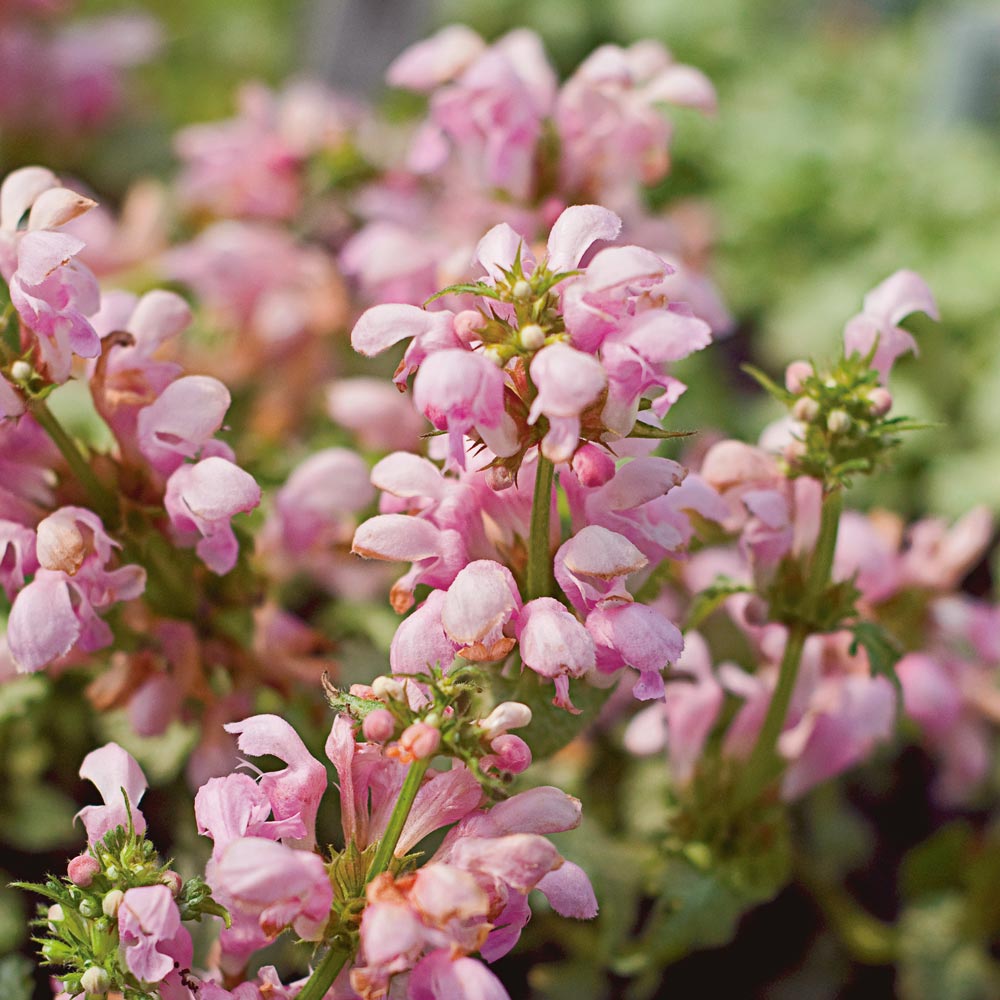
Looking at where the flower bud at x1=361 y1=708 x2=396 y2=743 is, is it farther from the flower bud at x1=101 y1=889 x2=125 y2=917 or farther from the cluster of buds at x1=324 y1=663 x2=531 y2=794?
the flower bud at x1=101 y1=889 x2=125 y2=917

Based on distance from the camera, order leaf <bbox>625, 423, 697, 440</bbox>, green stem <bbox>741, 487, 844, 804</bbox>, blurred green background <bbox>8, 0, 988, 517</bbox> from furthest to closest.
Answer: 1. blurred green background <bbox>8, 0, 988, 517</bbox>
2. green stem <bbox>741, 487, 844, 804</bbox>
3. leaf <bbox>625, 423, 697, 440</bbox>

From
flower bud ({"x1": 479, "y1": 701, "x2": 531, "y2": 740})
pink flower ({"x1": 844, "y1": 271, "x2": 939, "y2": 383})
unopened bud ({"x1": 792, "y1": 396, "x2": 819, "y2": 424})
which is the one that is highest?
pink flower ({"x1": 844, "y1": 271, "x2": 939, "y2": 383})

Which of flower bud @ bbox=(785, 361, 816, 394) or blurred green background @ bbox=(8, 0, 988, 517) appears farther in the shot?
blurred green background @ bbox=(8, 0, 988, 517)

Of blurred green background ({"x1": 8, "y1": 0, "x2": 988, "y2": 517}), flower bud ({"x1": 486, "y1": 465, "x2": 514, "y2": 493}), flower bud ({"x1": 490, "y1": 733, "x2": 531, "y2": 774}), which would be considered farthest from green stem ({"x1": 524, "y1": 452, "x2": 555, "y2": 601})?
blurred green background ({"x1": 8, "y1": 0, "x2": 988, "y2": 517})

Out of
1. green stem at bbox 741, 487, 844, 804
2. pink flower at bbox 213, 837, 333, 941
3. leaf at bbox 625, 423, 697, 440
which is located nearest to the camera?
pink flower at bbox 213, 837, 333, 941

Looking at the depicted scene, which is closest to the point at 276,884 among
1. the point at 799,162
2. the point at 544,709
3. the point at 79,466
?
the point at 544,709

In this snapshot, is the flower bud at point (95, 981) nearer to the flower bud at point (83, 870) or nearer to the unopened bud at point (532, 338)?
the flower bud at point (83, 870)

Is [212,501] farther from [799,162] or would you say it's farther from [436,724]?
[799,162]
